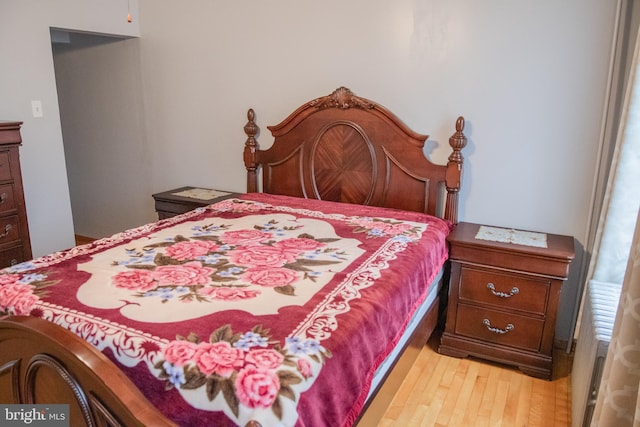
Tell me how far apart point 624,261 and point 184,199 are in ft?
8.50

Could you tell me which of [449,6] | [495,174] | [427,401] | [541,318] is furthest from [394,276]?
[449,6]

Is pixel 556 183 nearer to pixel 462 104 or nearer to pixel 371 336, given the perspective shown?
pixel 462 104

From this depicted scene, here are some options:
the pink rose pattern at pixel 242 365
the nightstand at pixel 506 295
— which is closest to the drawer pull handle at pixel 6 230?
the pink rose pattern at pixel 242 365

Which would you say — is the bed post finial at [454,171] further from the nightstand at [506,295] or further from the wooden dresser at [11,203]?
the wooden dresser at [11,203]

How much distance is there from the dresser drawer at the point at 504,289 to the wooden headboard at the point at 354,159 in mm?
416

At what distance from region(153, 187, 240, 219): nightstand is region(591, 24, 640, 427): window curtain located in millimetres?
2309

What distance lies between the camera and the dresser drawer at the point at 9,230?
2.50m

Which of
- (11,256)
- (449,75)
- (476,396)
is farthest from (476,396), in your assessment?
(11,256)

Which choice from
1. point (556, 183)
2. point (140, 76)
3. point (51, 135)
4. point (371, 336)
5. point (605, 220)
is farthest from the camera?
point (140, 76)

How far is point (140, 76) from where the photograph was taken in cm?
365

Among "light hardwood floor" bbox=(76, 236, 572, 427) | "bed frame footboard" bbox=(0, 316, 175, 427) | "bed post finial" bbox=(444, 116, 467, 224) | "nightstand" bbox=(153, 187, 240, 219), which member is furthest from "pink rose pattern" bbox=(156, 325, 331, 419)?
"nightstand" bbox=(153, 187, 240, 219)

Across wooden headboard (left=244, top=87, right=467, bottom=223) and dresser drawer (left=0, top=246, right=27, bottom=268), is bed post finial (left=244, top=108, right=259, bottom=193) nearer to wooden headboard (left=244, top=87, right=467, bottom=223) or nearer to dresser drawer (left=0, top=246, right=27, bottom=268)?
wooden headboard (left=244, top=87, right=467, bottom=223)

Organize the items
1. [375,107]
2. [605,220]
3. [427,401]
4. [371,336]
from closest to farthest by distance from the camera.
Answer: [371,336] < [605,220] < [427,401] < [375,107]

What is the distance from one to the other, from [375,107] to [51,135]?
2.16 metres
